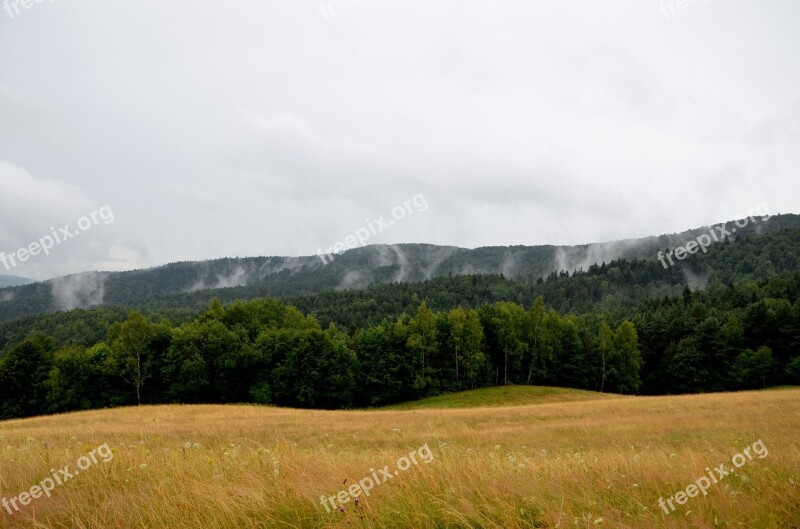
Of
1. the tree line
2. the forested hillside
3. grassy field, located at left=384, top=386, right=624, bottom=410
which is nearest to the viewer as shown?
grassy field, located at left=384, top=386, right=624, bottom=410

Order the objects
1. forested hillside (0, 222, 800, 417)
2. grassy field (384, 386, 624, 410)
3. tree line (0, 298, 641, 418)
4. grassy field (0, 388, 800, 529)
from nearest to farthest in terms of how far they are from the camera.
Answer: grassy field (0, 388, 800, 529) → grassy field (384, 386, 624, 410) → tree line (0, 298, 641, 418) → forested hillside (0, 222, 800, 417)

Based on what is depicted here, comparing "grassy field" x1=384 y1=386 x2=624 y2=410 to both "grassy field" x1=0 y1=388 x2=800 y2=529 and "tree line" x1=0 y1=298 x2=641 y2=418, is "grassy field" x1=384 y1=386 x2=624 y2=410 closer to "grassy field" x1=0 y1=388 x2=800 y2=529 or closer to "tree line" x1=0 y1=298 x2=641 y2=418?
"tree line" x1=0 y1=298 x2=641 y2=418

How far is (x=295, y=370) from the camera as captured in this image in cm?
6225

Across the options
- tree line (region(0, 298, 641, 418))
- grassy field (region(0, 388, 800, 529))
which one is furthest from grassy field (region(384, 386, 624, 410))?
grassy field (region(0, 388, 800, 529))

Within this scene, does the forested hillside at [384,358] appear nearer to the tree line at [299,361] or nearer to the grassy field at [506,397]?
the tree line at [299,361]

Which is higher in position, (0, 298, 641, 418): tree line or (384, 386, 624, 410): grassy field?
(0, 298, 641, 418): tree line

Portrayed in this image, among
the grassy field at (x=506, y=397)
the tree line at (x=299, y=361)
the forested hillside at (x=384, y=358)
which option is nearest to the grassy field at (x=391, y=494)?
the grassy field at (x=506, y=397)

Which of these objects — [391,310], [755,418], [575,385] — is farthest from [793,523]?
[391,310]

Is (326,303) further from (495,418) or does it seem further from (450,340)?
(495,418)

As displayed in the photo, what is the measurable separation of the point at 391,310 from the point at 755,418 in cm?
13619

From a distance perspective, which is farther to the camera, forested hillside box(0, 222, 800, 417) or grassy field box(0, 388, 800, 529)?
forested hillside box(0, 222, 800, 417)

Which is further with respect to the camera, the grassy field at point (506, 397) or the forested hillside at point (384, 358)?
the forested hillside at point (384, 358)

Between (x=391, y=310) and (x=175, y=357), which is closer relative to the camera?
(x=175, y=357)

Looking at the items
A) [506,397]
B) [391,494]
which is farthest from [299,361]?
[391,494]
